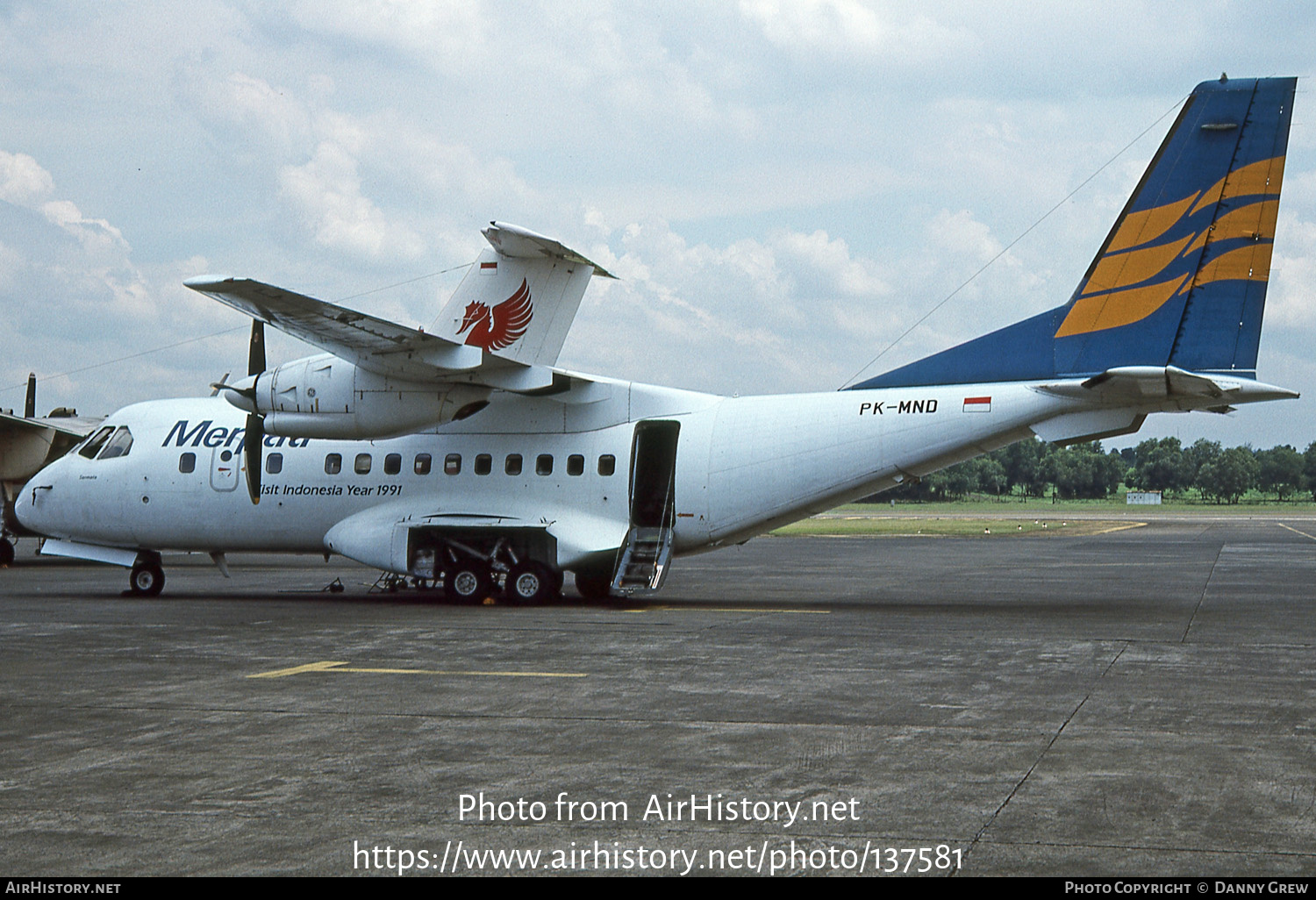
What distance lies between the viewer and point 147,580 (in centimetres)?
2123

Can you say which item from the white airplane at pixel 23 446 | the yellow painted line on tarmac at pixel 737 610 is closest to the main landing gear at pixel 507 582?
the yellow painted line on tarmac at pixel 737 610

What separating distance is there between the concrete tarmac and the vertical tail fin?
169 inches

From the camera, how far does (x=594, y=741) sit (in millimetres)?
8266

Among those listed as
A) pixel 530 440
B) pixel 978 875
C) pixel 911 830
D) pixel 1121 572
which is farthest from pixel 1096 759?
pixel 1121 572

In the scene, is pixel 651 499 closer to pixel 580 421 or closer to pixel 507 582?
pixel 580 421

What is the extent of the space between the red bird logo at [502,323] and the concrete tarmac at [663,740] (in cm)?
427

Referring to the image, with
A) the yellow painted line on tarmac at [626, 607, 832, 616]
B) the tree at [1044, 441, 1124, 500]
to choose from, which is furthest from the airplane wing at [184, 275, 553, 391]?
the tree at [1044, 441, 1124, 500]

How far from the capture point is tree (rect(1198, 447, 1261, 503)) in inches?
5468

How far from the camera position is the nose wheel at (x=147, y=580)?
69.4 ft

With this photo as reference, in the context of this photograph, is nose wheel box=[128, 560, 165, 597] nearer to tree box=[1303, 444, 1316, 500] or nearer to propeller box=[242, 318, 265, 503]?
propeller box=[242, 318, 265, 503]

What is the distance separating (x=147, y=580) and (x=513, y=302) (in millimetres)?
8820

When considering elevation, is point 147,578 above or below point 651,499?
below

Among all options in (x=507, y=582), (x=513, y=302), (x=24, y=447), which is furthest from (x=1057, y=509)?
(x=513, y=302)
